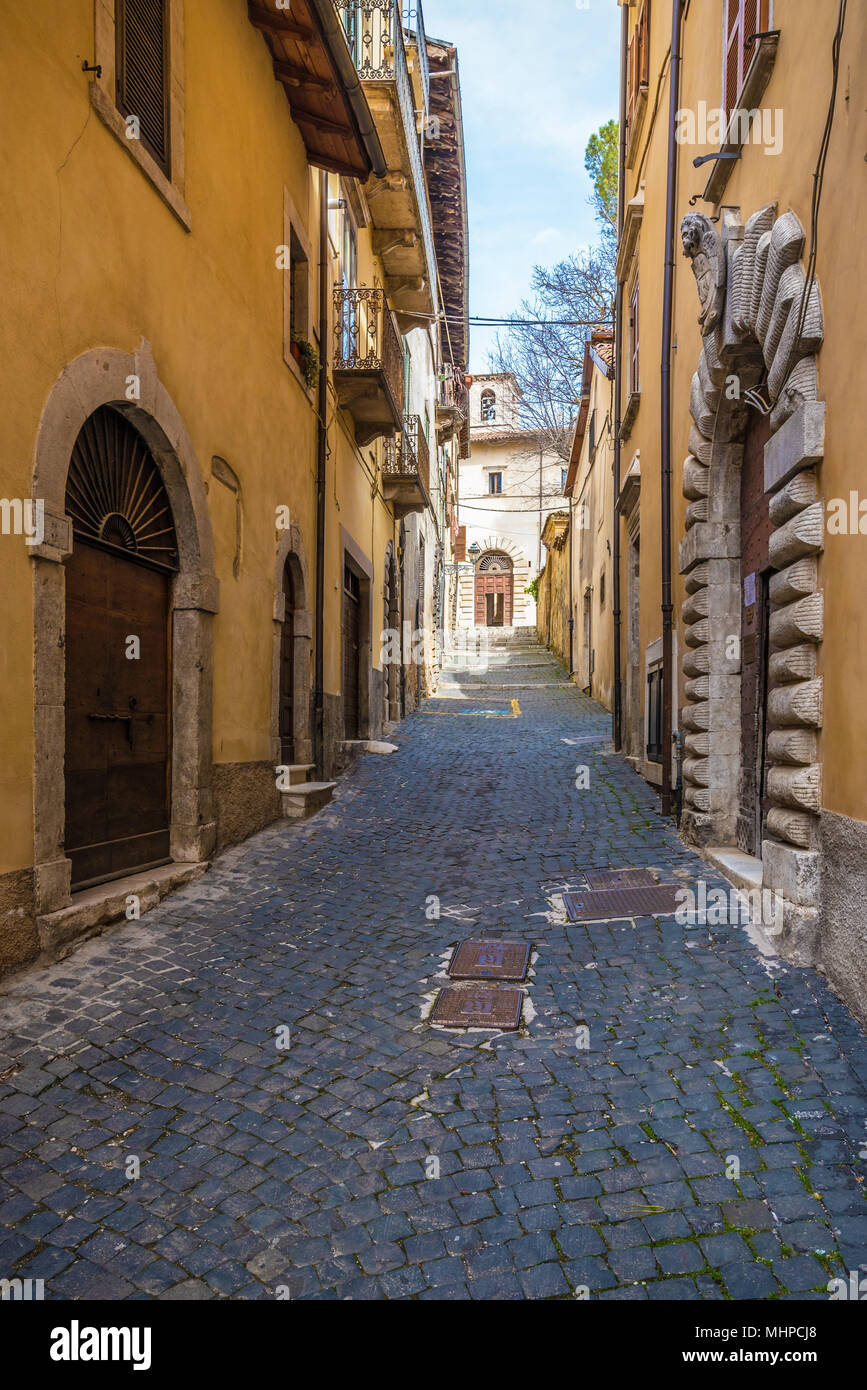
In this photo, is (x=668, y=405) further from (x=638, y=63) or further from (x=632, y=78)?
(x=632, y=78)

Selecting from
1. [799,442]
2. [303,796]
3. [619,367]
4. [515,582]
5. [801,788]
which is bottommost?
[303,796]

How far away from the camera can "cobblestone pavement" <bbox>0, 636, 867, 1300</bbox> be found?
264cm

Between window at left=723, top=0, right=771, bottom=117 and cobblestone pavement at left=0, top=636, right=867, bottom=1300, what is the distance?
524 cm

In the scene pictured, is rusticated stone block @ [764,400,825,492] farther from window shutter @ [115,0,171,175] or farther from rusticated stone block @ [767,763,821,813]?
window shutter @ [115,0,171,175]

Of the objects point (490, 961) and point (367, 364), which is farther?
point (367, 364)

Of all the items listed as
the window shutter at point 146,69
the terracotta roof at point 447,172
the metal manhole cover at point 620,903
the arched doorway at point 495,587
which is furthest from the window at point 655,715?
the arched doorway at point 495,587

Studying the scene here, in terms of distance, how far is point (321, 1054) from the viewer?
12.7 feet

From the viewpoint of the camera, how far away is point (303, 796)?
329 inches

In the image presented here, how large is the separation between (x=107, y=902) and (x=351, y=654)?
844 cm

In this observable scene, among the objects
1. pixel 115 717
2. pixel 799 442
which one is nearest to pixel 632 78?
pixel 799 442

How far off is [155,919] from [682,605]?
484 cm

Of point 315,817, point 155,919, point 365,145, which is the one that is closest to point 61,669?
point 155,919

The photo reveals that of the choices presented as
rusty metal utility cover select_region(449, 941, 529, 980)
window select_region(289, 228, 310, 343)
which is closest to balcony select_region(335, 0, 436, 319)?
window select_region(289, 228, 310, 343)

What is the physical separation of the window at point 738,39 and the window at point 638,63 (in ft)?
15.5
